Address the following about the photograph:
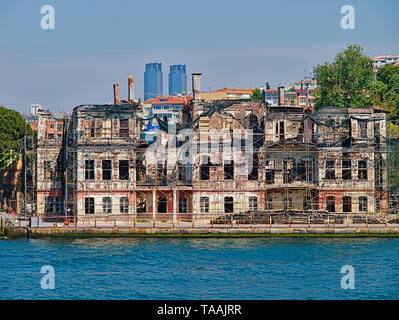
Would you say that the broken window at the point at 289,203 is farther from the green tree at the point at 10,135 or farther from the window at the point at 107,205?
the green tree at the point at 10,135

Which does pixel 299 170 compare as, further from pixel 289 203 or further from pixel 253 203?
pixel 253 203

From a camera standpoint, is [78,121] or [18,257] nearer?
[18,257]

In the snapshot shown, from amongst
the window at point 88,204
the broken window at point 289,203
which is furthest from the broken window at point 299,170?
the window at point 88,204

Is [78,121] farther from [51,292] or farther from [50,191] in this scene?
[51,292]

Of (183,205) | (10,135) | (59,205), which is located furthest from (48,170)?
(10,135)

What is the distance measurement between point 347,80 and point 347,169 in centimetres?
3124

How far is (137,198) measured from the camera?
52.3m

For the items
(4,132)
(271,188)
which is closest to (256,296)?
(271,188)

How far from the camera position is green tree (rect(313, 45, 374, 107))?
7956 centimetres

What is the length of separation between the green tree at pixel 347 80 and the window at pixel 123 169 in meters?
35.6

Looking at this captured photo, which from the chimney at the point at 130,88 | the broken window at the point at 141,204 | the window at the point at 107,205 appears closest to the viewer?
the window at the point at 107,205

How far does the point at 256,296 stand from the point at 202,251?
37.0 ft

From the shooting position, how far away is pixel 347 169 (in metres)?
52.2

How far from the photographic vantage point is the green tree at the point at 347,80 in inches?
3132
